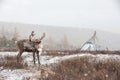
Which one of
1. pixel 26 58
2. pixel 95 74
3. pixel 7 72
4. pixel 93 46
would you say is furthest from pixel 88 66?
pixel 93 46

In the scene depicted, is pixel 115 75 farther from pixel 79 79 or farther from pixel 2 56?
pixel 2 56

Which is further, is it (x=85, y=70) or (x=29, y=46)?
(x=29, y=46)

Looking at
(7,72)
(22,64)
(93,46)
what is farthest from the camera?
(93,46)

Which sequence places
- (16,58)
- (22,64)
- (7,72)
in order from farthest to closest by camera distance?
(16,58) < (22,64) < (7,72)

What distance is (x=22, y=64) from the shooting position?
21141mm

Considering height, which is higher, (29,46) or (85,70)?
(29,46)

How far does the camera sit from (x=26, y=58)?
991 inches

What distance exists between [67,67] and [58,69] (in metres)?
0.55

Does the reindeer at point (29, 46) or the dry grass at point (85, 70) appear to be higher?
the reindeer at point (29, 46)

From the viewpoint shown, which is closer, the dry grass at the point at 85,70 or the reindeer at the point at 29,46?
the dry grass at the point at 85,70

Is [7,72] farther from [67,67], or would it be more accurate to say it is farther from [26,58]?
[26,58]

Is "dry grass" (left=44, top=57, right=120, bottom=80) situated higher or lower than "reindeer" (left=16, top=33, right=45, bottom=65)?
lower

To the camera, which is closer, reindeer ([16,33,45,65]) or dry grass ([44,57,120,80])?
dry grass ([44,57,120,80])

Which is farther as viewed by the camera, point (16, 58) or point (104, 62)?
point (16, 58)
